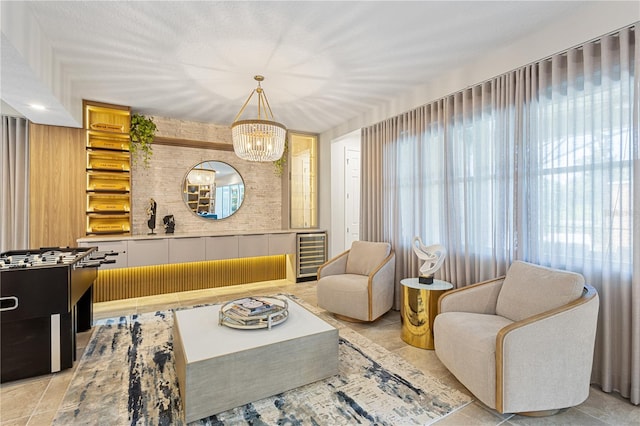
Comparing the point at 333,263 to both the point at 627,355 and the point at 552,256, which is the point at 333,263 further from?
the point at 627,355

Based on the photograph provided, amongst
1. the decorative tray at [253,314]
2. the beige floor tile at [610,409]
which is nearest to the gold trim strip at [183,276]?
the decorative tray at [253,314]

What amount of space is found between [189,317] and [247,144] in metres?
1.69

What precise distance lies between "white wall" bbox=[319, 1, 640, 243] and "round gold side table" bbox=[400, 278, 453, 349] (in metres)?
2.06

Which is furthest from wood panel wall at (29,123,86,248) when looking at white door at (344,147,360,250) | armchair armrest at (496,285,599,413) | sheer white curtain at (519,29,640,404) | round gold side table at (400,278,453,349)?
sheer white curtain at (519,29,640,404)

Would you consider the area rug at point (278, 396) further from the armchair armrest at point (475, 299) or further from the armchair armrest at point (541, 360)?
the armchair armrest at point (475, 299)

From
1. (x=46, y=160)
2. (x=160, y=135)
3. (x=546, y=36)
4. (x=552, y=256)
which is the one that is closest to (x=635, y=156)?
(x=552, y=256)

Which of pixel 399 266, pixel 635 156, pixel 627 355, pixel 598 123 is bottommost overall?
pixel 627 355

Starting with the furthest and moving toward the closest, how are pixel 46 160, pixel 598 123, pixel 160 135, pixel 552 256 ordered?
pixel 160 135 → pixel 46 160 → pixel 552 256 → pixel 598 123

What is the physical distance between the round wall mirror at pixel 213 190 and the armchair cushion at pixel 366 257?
2.38 metres

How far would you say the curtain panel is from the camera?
203 centimetres

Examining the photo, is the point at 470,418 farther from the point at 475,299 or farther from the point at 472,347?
the point at 475,299

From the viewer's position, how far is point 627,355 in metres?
2.03

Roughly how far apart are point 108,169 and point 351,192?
3.76m

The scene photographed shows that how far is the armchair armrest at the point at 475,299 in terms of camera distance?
2484mm
